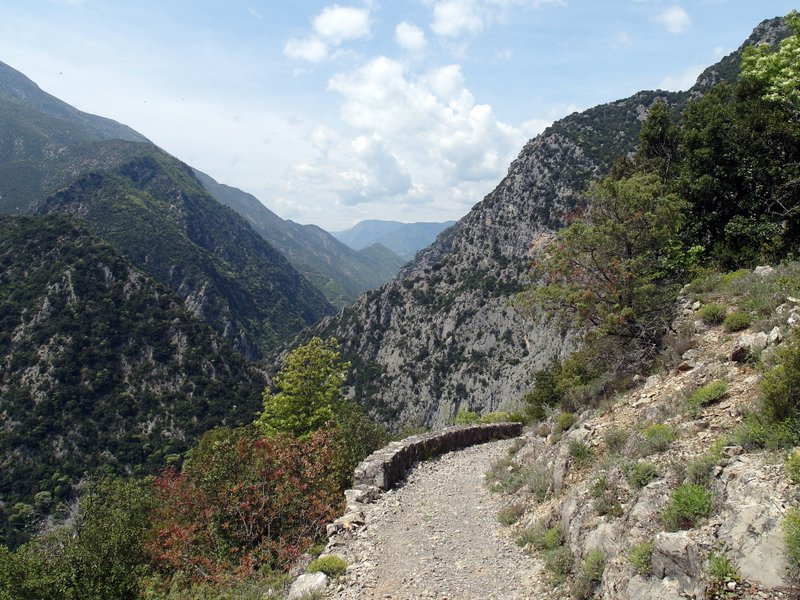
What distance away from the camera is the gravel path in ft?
26.2

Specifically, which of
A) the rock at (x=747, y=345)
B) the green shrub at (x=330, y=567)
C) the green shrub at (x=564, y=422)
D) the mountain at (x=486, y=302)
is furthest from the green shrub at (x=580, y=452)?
the mountain at (x=486, y=302)

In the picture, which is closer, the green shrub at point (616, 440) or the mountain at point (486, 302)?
the green shrub at point (616, 440)

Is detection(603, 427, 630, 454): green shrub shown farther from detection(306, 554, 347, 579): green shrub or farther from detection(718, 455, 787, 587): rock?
detection(306, 554, 347, 579): green shrub

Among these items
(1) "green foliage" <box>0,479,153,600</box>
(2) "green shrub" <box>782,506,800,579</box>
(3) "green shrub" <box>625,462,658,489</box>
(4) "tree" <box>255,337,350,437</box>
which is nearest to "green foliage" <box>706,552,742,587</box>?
(2) "green shrub" <box>782,506,800,579</box>

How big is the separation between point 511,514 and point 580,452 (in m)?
2.26

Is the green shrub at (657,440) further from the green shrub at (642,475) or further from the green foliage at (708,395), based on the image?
the green foliage at (708,395)

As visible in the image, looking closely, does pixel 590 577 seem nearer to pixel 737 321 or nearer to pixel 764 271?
pixel 737 321

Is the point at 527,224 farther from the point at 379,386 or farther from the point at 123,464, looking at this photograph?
the point at 123,464

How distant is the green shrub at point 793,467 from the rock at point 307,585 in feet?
24.0

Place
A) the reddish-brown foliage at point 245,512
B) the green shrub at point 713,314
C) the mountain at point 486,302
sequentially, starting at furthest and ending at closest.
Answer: the mountain at point 486,302
the green shrub at point 713,314
the reddish-brown foliage at point 245,512

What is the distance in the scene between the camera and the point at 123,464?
74.6 metres

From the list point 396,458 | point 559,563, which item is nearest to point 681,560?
point 559,563

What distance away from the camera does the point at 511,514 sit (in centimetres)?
1070

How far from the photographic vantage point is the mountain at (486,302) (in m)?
93.4
